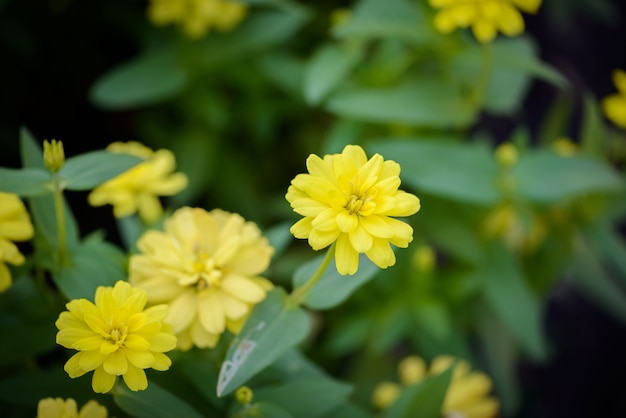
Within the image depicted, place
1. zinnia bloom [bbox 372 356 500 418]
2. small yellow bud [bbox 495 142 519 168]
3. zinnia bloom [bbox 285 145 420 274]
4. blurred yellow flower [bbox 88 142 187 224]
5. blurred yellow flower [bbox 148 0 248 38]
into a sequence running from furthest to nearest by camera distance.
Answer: blurred yellow flower [bbox 148 0 248 38], small yellow bud [bbox 495 142 519 168], zinnia bloom [bbox 372 356 500 418], blurred yellow flower [bbox 88 142 187 224], zinnia bloom [bbox 285 145 420 274]

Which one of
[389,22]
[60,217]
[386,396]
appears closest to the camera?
[60,217]

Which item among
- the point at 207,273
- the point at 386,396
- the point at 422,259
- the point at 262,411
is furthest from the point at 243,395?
the point at 422,259

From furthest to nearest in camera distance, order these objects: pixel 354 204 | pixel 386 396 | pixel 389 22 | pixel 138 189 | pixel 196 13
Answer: pixel 196 13, pixel 389 22, pixel 386 396, pixel 138 189, pixel 354 204

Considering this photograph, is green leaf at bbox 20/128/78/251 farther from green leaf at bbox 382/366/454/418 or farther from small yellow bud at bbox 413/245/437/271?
small yellow bud at bbox 413/245/437/271

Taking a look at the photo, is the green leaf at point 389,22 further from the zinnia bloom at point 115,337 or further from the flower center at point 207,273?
the zinnia bloom at point 115,337

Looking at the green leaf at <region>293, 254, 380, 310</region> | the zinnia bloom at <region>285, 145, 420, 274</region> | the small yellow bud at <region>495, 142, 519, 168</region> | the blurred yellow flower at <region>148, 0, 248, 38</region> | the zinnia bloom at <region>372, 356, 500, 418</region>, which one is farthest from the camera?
the blurred yellow flower at <region>148, 0, 248, 38</region>

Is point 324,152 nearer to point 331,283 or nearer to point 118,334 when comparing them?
point 331,283

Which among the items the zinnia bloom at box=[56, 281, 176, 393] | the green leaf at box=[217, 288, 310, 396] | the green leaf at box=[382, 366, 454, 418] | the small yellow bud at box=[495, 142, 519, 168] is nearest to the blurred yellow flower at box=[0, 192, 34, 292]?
the zinnia bloom at box=[56, 281, 176, 393]
